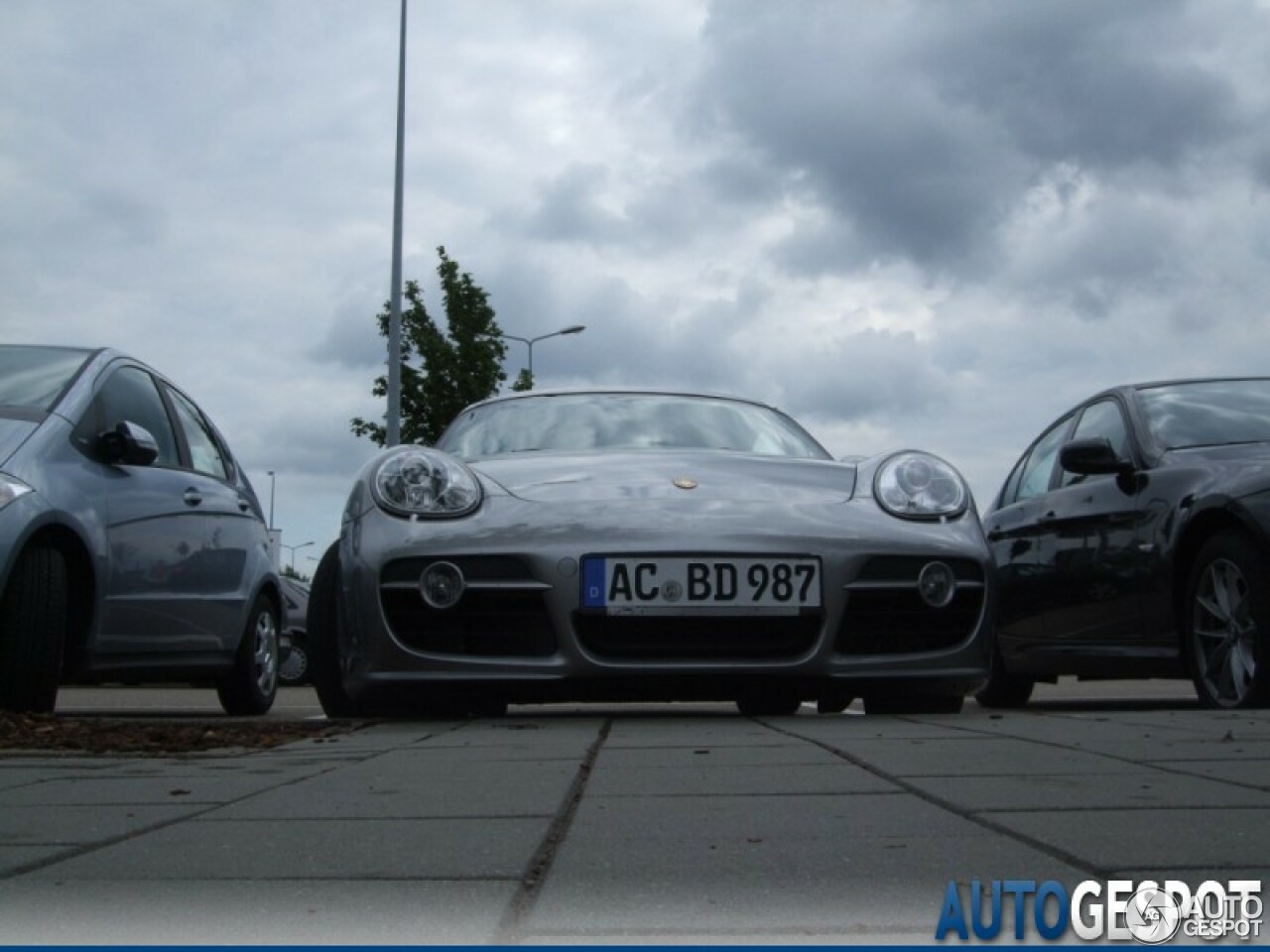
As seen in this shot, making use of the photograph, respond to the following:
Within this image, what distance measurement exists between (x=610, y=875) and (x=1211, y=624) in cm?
418

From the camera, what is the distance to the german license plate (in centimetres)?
500

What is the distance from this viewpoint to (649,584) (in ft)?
16.5

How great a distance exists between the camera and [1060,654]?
22.8 ft

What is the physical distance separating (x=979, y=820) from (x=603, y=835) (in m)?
0.61

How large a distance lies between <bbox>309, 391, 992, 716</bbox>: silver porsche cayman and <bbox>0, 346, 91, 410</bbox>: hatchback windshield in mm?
1406

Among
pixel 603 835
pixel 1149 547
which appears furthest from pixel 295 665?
pixel 603 835

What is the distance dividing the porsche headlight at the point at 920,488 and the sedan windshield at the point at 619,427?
21.7 inches

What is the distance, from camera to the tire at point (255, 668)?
7613 millimetres

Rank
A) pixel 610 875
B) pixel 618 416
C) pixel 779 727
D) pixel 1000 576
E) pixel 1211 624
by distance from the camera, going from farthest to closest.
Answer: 1. pixel 1000 576
2. pixel 618 416
3. pixel 1211 624
4. pixel 779 727
5. pixel 610 875

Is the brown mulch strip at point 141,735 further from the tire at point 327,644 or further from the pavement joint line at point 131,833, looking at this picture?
the pavement joint line at point 131,833

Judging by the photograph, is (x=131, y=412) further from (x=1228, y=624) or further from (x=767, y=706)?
(x=1228, y=624)

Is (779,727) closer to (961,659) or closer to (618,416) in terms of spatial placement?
(961,659)

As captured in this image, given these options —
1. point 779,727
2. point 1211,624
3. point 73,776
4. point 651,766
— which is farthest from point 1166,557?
point 73,776

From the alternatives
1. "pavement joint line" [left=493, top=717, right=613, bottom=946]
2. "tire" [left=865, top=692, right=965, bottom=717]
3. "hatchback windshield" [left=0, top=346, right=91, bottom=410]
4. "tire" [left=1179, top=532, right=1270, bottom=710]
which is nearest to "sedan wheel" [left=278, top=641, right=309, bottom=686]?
"hatchback windshield" [left=0, top=346, right=91, bottom=410]
